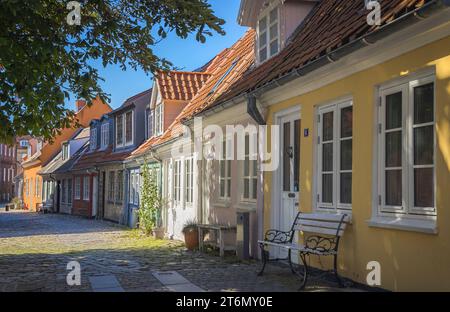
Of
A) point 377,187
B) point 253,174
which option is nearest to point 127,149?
point 253,174

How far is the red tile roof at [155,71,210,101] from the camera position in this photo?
64.7ft

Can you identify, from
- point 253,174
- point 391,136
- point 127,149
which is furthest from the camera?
point 127,149

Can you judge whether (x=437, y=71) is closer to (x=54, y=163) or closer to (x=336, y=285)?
(x=336, y=285)

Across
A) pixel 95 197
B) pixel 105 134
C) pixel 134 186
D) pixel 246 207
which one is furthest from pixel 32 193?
pixel 246 207

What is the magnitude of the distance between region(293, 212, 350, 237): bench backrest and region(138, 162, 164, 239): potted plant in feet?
33.7

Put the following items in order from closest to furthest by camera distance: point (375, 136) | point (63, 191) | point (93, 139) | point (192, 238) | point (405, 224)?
point (405, 224)
point (375, 136)
point (192, 238)
point (93, 139)
point (63, 191)

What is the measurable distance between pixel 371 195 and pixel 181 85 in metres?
14.1

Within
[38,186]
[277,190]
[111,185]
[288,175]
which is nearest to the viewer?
[288,175]

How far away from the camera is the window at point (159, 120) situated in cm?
1991

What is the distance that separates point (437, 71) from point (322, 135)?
2711mm

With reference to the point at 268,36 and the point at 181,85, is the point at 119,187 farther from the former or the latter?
the point at 268,36

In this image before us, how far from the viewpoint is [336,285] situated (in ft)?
23.6

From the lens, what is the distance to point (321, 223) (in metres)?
7.76

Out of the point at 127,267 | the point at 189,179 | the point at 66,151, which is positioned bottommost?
the point at 127,267
